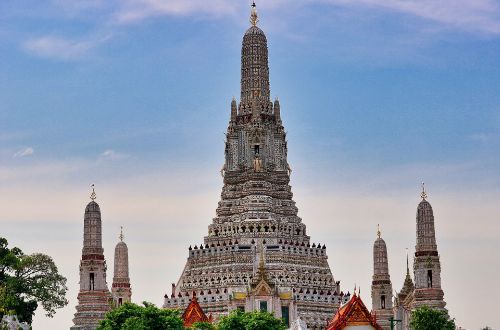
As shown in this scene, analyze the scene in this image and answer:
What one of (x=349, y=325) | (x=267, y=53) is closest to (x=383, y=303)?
(x=267, y=53)

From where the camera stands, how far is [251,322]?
130 metres

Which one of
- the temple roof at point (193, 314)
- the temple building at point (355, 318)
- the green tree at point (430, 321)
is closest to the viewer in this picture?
the temple building at point (355, 318)

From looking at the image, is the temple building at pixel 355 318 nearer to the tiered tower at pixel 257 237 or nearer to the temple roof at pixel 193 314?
the temple roof at pixel 193 314

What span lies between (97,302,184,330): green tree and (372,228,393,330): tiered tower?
149 ft

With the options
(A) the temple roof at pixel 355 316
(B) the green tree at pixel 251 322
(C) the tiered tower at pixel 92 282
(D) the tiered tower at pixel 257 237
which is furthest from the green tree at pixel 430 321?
(C) the tiered tower at pixel 92 282

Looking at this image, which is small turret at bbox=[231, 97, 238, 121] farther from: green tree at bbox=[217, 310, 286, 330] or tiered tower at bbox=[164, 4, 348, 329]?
green tree at bbox=[217, 310, 286, 330]

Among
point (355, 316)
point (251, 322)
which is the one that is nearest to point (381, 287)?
point (355, 316)

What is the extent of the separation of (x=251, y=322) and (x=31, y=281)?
103 ft

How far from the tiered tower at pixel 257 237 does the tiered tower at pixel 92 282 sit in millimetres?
9409

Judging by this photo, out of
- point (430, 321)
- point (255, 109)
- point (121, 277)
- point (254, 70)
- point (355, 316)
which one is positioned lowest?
point (355, 316)

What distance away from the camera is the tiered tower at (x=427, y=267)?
156m

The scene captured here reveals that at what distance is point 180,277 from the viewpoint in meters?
172

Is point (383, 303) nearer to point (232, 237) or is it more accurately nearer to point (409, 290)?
point (409, 290)

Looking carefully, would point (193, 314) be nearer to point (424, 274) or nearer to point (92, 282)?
point (92, 282)
